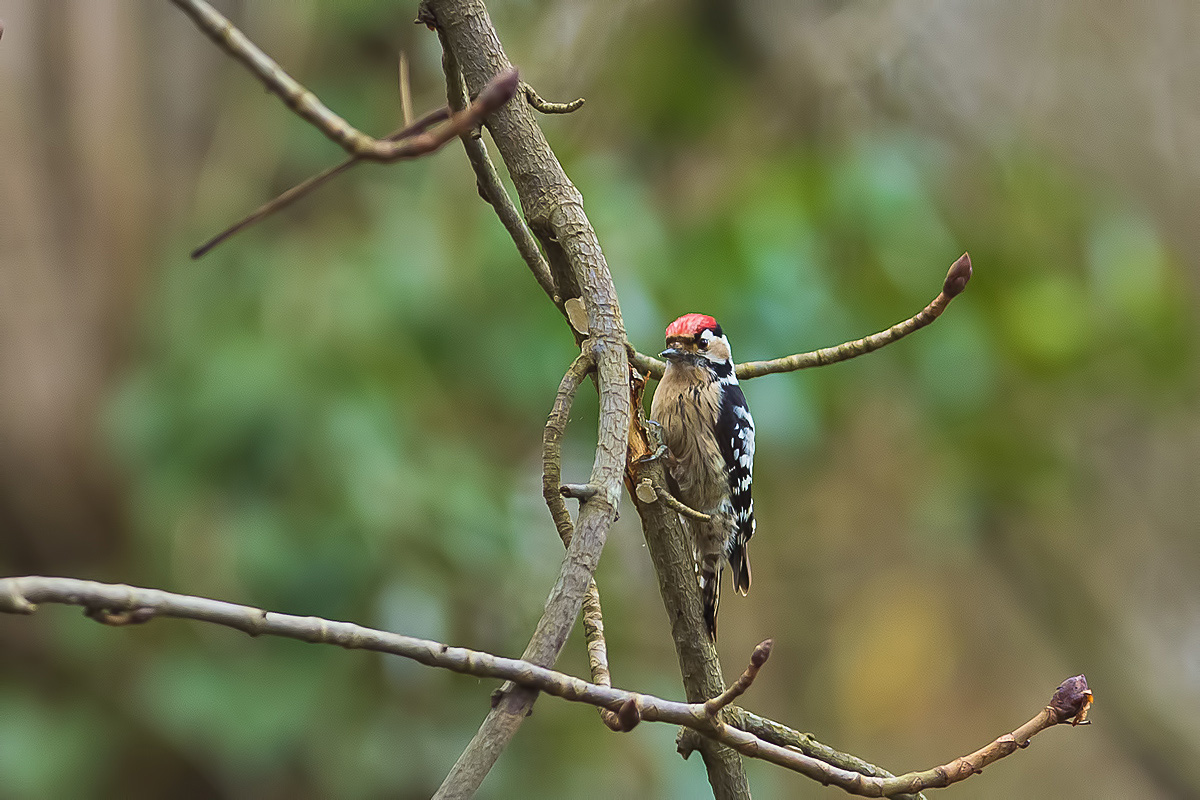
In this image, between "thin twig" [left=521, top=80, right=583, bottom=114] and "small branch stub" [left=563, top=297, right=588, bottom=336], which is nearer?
"small branch stub" [left=563, top=297, right=588, bottom=336]

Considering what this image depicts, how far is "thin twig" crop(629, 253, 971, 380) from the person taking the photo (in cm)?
117

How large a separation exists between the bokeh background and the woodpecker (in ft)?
0.27

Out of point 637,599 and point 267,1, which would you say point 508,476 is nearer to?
point 637,599

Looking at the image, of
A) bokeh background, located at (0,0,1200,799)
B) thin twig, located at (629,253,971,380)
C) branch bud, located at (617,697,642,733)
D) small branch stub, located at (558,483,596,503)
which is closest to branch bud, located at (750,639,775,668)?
branch bud, located at (617,697,642,733)

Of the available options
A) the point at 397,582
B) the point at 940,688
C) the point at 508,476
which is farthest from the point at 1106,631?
the point at 397,582

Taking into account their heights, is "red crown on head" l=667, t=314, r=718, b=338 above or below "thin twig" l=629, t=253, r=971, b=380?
above

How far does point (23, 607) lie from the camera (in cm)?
69

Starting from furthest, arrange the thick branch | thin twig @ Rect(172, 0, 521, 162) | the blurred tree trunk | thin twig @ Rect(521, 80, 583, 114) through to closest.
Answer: the blurred tree trunk, thin twig @ Rect(521, 80, 583, 114), the thick branch, thin twig @ Rect(172, 0, 521, 162)

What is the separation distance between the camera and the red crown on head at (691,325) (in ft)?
7.97

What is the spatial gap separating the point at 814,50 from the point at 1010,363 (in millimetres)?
1271

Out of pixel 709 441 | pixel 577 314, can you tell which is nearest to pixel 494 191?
pixel 577 314

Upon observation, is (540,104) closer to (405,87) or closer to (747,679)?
(405,87)

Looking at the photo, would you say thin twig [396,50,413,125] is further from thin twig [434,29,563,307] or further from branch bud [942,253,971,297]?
branch bud [942,253,971,297]

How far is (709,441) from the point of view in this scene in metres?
2.52
